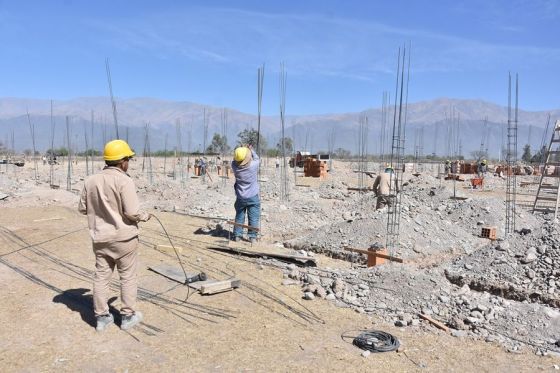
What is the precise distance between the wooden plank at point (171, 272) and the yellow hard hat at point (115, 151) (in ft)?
6.48

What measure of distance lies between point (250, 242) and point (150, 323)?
3.74 meters

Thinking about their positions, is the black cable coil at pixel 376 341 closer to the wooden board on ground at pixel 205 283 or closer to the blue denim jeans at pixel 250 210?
the wooden board on ground at pixel 205 283

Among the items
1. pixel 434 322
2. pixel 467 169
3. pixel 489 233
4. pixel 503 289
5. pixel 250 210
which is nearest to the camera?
pixel 434 322

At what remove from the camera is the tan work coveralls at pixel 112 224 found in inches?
155

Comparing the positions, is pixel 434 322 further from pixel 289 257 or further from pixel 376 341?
pixel 289 257

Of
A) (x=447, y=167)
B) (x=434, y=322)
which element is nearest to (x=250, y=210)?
(x=434, y=322)


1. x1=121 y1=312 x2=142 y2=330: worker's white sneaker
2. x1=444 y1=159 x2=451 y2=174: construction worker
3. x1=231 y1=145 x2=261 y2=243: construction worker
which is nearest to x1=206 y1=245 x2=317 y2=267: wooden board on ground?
x1=231 y1=145 x2=261 y2=243: construction worker

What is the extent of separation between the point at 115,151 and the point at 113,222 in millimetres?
584

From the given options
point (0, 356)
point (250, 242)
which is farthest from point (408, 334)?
point (250, 242)

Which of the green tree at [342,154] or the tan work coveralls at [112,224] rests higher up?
the green tree at [342,154]

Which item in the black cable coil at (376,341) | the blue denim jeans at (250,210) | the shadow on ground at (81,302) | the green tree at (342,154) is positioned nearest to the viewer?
the black cable coil at (376,341)

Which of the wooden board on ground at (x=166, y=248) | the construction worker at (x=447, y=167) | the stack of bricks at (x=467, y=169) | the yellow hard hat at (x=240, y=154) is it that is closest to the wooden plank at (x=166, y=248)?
the wooden board on ground at (x=166, y=248)

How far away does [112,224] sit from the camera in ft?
13.1

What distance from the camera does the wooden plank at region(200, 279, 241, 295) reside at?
512cm
